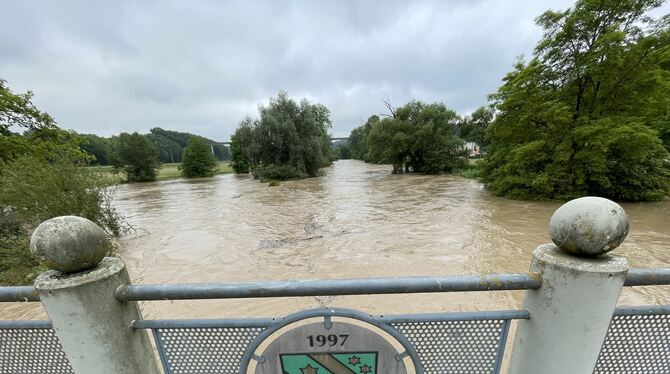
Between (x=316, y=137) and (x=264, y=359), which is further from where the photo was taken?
(x=316, y=137)

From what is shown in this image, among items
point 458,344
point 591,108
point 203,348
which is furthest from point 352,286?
point 591,108

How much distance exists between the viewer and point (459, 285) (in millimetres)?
1189

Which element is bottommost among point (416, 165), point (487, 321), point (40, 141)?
point (416, 165)

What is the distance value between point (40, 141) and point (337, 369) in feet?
53.1

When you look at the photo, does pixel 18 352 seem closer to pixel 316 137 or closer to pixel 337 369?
pixel 337 369

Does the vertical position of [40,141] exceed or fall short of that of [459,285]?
it exceeds it

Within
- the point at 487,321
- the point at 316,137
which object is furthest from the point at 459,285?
the point at 316,137

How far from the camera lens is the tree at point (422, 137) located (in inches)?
1054

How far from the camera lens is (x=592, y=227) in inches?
41.7

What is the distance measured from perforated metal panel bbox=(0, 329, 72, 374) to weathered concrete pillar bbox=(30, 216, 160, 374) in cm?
19

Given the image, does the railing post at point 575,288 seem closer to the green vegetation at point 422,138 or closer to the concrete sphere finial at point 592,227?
the concrete sphere finial at point 592,227

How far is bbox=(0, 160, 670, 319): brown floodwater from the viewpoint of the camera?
14.2 feet

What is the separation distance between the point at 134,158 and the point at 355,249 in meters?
39.5

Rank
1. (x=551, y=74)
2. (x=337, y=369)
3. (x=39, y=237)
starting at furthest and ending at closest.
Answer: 1. (x=551, y=74)
2. (x=337, y=369)
3. (x=39, y=237)
